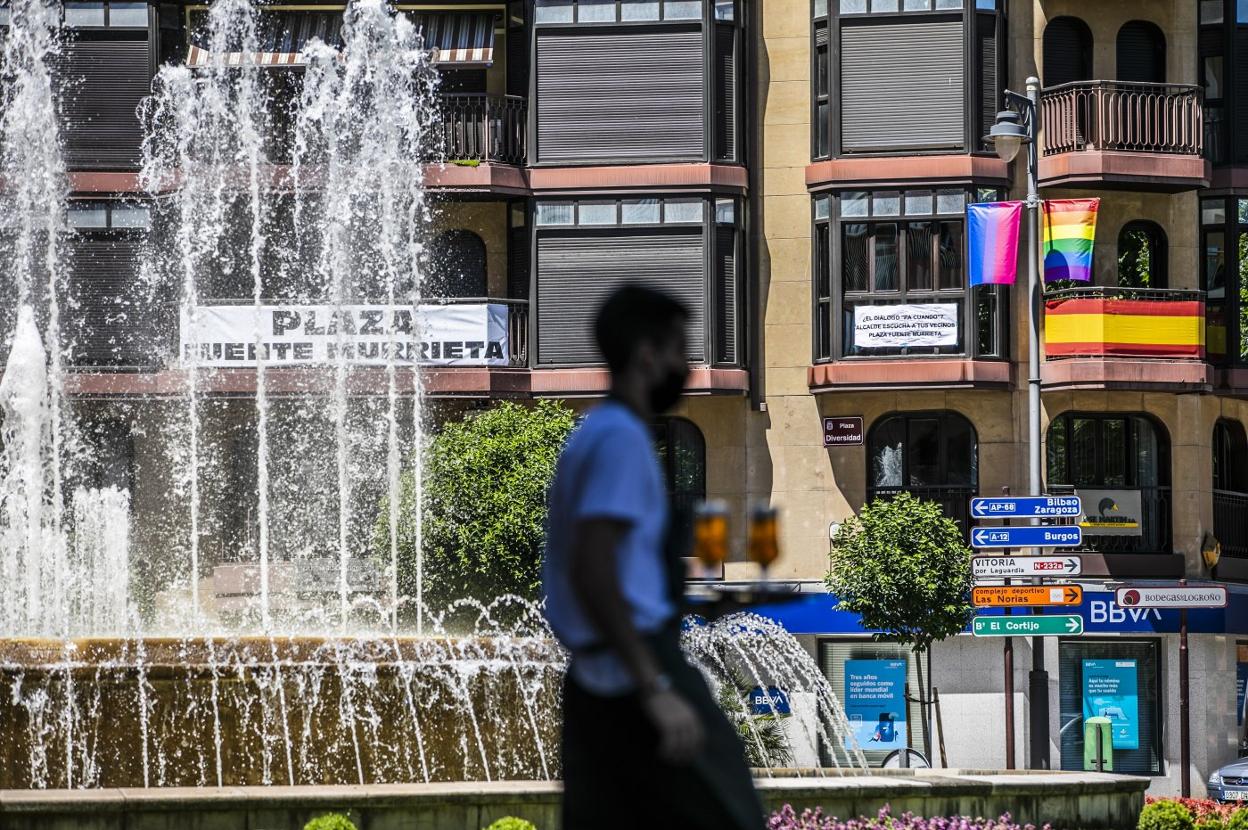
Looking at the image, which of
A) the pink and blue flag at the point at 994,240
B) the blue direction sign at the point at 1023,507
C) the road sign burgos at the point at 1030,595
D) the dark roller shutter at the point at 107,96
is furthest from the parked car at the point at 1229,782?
the dark roller shutter at the point at 107,96

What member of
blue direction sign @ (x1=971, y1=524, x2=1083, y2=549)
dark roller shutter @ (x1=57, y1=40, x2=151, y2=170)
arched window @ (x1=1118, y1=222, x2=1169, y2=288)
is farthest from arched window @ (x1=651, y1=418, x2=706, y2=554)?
blue direction sign @ (x1=971, y1=524, x2=1083, y2=549)

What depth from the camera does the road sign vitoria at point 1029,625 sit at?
25.5 meters

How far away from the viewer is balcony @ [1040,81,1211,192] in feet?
122

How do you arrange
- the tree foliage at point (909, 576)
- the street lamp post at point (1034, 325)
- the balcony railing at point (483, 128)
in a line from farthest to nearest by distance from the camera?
the balcony railing at point (483, 128)
the tree foliage at point (909, 576)
the street lamp post at point (1034, 325)

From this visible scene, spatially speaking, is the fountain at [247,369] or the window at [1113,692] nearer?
the fountain at [247,369]

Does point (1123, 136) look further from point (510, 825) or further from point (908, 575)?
point (510, 825)

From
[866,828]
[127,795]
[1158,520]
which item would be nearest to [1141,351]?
[1158,520]

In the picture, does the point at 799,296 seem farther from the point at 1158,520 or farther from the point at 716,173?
the point at 1158,520

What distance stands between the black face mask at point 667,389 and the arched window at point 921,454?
1250 inches

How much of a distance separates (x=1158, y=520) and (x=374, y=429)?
1260cm

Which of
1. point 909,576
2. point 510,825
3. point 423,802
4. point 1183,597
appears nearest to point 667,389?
point 510,825

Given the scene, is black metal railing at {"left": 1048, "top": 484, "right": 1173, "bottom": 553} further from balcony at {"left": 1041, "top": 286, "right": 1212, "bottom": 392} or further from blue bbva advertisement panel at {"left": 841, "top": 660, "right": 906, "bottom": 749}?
blue bbva advertisement panel at {"left": 841, "top": 660, "right": 906, "bottom": 749}

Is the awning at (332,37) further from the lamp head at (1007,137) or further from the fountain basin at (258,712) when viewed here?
the fountain basin at (258,712)

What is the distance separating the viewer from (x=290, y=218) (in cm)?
3812
